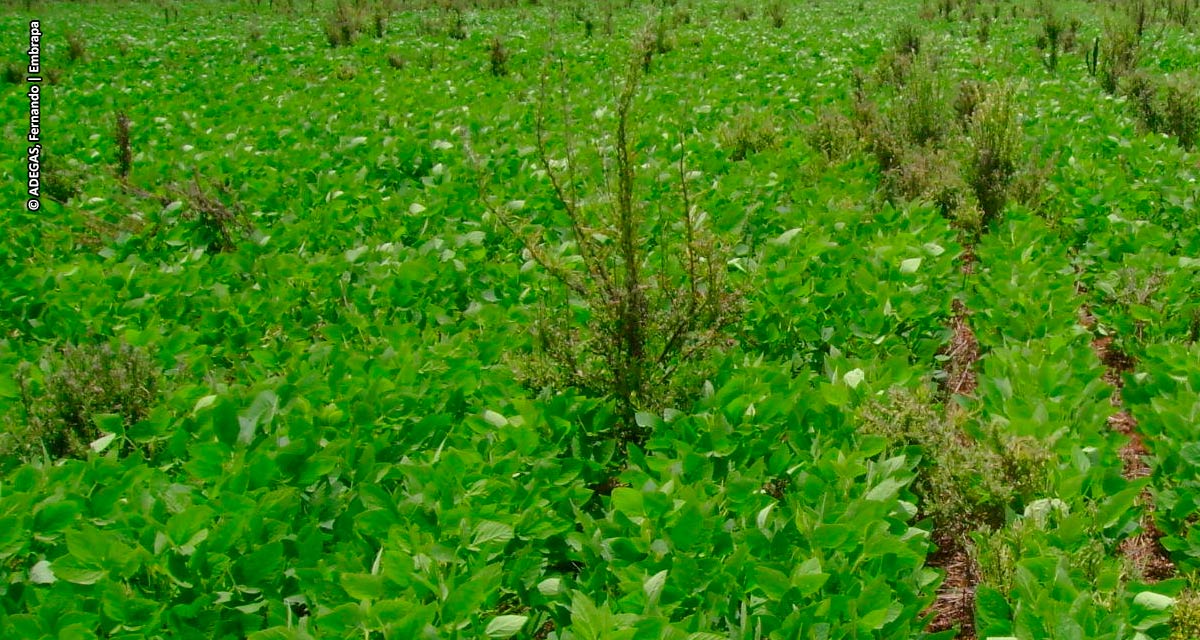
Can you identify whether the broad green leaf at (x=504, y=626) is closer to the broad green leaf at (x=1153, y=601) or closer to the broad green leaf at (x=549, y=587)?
the broad green leaf at (x=549, y=587)

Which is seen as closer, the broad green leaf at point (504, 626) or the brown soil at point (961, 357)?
the broad green leaf at point (504, 626)

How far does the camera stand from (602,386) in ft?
9.33

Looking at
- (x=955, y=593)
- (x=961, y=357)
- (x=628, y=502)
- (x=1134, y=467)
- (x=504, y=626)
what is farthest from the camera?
(x=961, y=357)

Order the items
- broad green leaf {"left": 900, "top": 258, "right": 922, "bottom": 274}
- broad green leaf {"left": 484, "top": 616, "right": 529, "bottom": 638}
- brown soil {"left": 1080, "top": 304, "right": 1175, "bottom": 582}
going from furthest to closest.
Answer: broad green leaf {"left": 900, "top": 258, "right": 922, "bottom": 274}, brown soil {"left": 1080, "top": 304, "right": 1175, "bottom": 582}, broad green leaf {"left": 484, "top": 616, "right": 529, "bottom": 638}

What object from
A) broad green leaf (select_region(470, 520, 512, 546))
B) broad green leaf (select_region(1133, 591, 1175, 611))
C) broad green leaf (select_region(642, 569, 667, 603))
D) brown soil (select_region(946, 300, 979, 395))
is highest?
broad green leaf (select_region(470, 520, 512, 546))

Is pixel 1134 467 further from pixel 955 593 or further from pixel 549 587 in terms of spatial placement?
pixel 549 587

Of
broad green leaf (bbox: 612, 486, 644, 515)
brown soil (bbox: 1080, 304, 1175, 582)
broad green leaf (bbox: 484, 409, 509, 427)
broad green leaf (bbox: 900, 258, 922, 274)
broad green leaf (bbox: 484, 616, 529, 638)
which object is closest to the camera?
broad green leaf (bbox: 484, 616, 529, 638)

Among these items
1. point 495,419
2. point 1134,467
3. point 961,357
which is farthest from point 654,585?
point 961,357

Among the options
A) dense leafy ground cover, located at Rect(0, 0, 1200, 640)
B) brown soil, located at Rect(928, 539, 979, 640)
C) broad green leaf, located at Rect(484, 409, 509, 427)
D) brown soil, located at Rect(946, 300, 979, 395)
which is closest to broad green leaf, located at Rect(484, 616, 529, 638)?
dense leafy ground cover, located at Rect(0, 0, 1200, 640)

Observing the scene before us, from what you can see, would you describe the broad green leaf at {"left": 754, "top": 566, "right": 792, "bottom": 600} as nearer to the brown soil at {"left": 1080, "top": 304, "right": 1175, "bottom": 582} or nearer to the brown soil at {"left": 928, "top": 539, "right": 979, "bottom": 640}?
the brown soil at {"left": 928, "top": 539, "right": 979, "bottom": 640}

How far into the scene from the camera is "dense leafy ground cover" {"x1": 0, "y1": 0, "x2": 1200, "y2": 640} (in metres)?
1.75

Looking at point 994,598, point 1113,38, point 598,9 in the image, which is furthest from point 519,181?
point 598,9

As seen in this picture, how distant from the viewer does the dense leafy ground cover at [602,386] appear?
1753 mm

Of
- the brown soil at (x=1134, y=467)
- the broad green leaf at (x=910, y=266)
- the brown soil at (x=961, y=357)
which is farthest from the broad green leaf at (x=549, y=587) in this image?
the broad green leaf at (x=910, y=266)
